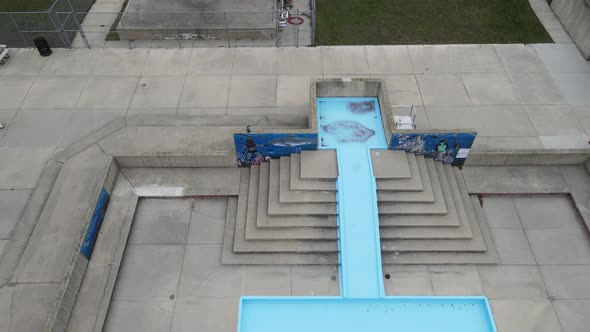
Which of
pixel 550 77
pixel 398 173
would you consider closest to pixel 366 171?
pixel 398 173

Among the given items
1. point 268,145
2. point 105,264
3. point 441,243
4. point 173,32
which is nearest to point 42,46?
point 173,32

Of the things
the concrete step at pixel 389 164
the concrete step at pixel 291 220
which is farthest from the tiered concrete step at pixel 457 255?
the concrete step at pixel 389 164

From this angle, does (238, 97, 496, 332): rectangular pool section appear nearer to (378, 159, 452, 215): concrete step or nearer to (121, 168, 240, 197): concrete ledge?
(378, 159, 452, 215): concrete step

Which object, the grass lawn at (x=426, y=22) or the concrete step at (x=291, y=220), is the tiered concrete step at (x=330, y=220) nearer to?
the concrete step at (x=291, y=220)

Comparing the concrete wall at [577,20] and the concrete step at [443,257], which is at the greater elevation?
the concrete wall at [577,20]

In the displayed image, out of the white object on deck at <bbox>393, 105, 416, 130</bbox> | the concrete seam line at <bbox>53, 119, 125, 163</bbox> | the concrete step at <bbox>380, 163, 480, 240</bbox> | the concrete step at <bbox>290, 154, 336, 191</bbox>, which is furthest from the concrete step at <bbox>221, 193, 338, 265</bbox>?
the concrete seam line at <bbox>53, 119, 125, 163</bbox>

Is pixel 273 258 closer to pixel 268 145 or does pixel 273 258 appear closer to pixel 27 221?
pixel 268 145
